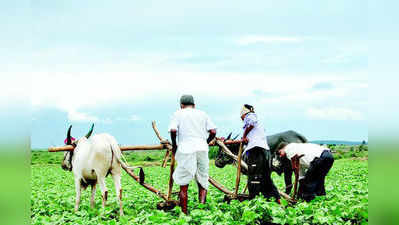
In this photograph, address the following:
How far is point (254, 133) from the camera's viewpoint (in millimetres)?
8773

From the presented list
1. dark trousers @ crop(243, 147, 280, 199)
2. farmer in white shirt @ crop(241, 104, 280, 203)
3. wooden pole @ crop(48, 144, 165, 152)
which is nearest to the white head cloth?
farmer in white shirt @ crop(241, 104, 280, 203)

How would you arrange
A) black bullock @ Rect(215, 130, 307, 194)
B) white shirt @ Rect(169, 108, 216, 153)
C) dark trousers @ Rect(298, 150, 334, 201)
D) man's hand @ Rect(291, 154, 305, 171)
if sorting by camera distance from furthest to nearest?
1. black bullock @ Rect(215, 130, 307, 194)
2. dark trousers @ Rect(298, 150, 334, 201)
3. man's hand @ Rect(291, 154, 305, 171)
4. white shirt @ Rect(169, 108, 216, 153)

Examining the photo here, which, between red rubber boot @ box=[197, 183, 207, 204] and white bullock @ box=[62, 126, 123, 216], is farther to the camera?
white bullock @ box=[62, 126, 123, 216]

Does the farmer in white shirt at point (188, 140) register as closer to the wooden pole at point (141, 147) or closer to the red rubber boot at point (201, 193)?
the red rubber boot at point (201, 193)

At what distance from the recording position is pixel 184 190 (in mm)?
7762

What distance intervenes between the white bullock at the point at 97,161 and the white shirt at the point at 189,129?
1438 millimetres

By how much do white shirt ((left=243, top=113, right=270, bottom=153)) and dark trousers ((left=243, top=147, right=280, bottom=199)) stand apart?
135mm

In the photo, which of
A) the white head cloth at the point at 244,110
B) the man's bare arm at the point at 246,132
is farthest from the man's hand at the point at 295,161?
the white head cloth at the point at 244,110

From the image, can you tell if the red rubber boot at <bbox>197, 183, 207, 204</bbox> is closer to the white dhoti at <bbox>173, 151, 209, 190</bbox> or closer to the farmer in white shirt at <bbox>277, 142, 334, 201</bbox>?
the white dhoti at <bbox>173, 151, 209, 190</bbox>

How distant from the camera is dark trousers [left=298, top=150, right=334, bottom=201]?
862cm

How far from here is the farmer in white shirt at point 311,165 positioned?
28.3ft

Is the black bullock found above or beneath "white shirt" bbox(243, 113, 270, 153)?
beneath
